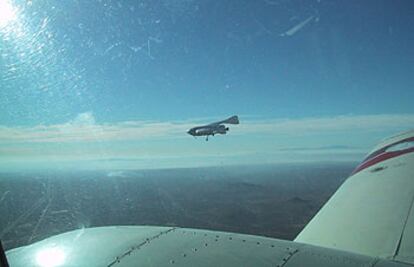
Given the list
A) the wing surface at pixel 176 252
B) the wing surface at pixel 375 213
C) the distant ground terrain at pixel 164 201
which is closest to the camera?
the wing surface at pixel 176 252

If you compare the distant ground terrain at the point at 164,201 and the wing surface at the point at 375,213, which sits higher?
the wing surface at the point at 375,213

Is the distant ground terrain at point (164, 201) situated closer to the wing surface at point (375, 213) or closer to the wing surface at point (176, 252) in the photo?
the wing surface at point (375, 213)

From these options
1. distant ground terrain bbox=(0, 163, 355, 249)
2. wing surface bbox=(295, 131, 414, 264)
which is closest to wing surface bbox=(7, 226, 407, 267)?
wing surface bbox=(295, 131, 414, 264)

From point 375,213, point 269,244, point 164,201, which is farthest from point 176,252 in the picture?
point 164,201

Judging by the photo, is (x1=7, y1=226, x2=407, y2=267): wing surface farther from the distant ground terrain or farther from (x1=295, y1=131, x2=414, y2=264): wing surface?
the distant ground terrain

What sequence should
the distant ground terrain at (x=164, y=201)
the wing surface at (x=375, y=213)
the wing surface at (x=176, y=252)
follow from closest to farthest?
the wing surface at (x=176, y=252), the wing surface at (x=375, y=213), the distant ground terrain at (x=164, y=201)

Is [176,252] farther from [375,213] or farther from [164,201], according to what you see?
[164,201]

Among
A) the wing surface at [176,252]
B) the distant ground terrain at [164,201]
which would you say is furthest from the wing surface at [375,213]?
the distant ground terrain at [164,201]
